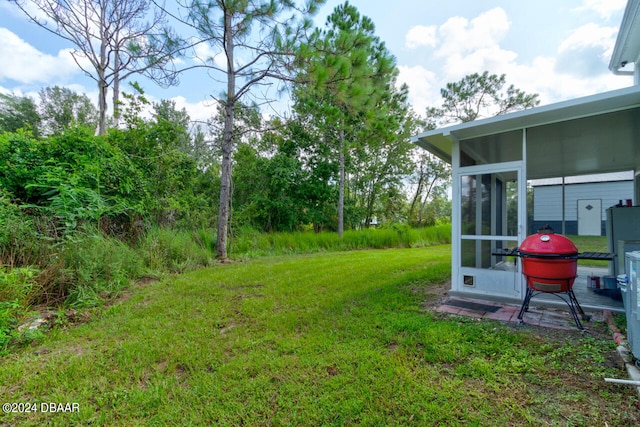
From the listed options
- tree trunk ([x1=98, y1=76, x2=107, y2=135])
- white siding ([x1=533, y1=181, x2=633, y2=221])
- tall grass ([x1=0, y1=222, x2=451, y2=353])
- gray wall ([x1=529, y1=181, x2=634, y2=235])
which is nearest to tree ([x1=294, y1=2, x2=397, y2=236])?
tall grass ([x1=0, y1=222, x2=451, y2=353])

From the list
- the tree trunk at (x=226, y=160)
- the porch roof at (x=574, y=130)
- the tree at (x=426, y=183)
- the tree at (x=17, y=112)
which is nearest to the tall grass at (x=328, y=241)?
the tree trunk at (x=226, y=160)

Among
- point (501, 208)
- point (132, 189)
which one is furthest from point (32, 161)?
point (501, 208)

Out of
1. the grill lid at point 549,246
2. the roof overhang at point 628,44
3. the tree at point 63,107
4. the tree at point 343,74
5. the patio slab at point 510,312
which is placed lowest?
the patio slab at point 510,312

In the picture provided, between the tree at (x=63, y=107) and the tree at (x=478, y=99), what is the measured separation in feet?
74.0

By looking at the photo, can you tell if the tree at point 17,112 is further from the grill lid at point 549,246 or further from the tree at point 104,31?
the grill lid at point 549,246

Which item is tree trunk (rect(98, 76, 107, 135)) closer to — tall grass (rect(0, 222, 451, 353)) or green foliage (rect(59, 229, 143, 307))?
tall grass (rect(0, 222, 451, 353))

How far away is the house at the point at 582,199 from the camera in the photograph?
10578 millimetres

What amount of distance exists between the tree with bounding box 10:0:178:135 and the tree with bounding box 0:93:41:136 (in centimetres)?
1020

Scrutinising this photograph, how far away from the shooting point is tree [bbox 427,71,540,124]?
14.9m

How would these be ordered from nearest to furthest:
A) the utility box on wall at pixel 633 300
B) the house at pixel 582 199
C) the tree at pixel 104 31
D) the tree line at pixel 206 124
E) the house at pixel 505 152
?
the utility box on wall at pixel 633 300, the house at pixel 505 152, the tree line at pixel 206 124, the tree at pixel 104 31, the house at pixel 582 199

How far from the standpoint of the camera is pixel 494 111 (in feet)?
50.5

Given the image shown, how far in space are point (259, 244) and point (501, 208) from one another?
6.58 metres

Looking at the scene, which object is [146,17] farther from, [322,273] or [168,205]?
[322,273]

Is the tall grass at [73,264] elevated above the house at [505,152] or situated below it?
below
